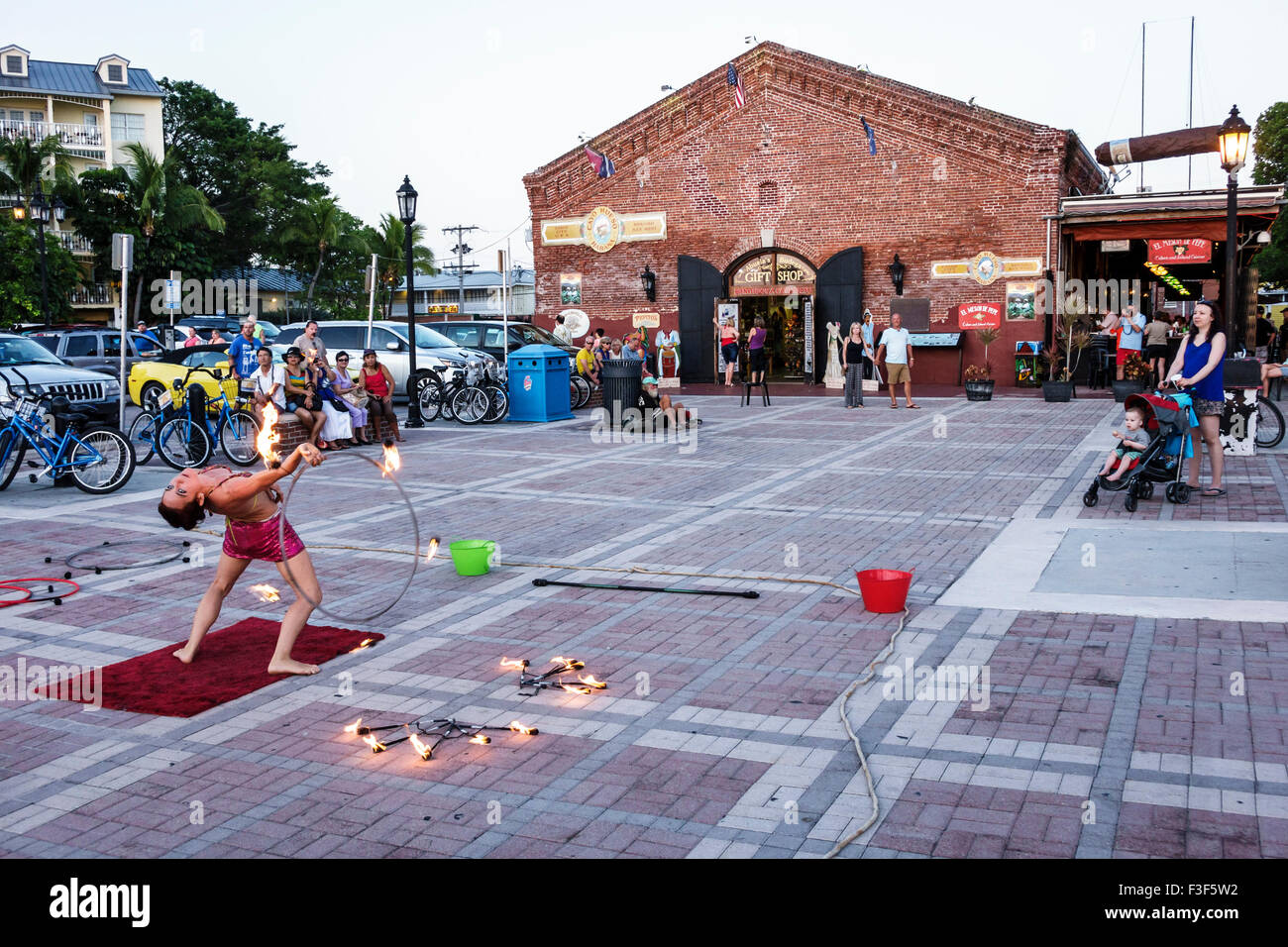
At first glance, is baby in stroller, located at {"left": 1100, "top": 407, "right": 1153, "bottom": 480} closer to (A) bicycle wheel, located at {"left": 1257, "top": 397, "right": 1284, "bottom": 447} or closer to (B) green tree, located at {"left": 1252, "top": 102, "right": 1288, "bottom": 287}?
(A) bicycle wheel, located at {"left": 1257, "top": 397, "right": 1284, "bottom": 447}

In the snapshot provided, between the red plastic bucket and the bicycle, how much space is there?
945cm

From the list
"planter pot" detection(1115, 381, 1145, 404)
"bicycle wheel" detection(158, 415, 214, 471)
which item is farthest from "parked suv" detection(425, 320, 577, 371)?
"planter pot" detection(1115, 381, 1145, 404)

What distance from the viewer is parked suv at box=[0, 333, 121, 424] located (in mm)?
15528

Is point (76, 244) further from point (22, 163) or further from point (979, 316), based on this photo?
point (979, 316)

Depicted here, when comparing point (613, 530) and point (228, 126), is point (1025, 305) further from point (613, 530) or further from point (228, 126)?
point (228, 126)

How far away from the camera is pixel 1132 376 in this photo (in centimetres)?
2280

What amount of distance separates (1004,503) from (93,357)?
20420mm

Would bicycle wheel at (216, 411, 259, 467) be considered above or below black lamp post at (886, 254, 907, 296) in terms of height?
below

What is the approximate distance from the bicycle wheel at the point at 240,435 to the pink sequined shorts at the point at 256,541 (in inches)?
346

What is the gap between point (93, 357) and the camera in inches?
949

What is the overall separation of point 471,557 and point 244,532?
240 cm

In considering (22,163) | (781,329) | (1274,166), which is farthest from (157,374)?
(1274,166)
